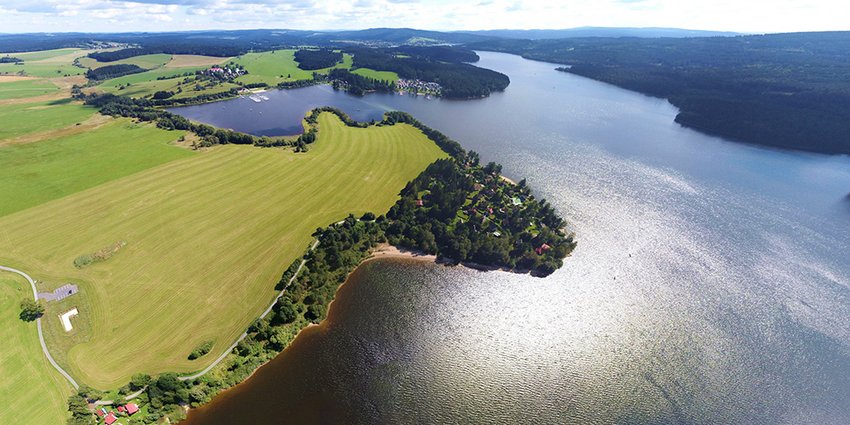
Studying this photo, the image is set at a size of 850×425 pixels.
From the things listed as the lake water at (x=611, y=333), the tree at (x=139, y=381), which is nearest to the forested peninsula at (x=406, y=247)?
the tree at (x=139, y=381)

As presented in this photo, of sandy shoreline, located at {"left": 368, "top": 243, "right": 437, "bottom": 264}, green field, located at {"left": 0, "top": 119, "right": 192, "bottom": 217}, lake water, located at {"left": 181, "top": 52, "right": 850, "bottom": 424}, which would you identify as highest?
green field, located at {"left": 0, "top": 119, "right": 192, "bottom": 217}

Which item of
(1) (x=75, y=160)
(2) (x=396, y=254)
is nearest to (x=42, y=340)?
(2) (x=396, y=254)

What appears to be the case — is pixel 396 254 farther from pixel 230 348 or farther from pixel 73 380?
pixel 73 380

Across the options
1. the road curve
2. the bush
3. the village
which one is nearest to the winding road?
the road curve

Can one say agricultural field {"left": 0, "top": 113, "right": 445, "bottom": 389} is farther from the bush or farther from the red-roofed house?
the red-roofed house

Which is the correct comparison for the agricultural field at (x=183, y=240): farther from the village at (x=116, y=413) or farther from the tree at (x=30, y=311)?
the village at (x=116, y=413)

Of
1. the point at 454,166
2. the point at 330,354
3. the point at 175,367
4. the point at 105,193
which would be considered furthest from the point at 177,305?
the point at 454,166

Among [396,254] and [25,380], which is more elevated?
[396,254]
